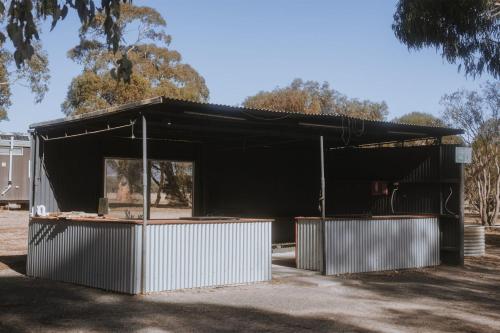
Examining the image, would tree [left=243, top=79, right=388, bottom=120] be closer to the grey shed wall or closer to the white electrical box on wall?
the grey shed wall

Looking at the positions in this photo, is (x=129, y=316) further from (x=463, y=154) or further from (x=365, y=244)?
(x=463, y=154)

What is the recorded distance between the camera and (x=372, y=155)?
15.2 m

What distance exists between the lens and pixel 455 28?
16.1 m

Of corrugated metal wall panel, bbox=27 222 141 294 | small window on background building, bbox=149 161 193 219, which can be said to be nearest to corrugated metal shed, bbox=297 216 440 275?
corrugated metal wall panel, bbox=27 222 141 294

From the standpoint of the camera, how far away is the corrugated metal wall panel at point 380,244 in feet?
37.5

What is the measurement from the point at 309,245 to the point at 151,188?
223 inches

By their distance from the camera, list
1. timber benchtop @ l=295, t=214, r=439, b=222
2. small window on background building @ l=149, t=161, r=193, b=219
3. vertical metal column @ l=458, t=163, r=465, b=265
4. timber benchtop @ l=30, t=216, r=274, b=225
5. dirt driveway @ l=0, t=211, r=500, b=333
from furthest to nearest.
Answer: small window on background building @ l=149, t=161, r=193, b=219 → vertical metal column @ l=458, t=163, r=465, b=265 → timber benchtop @ l=295, t=214, r=439, b=222 → timber benchtop @ l=30, t=216, r=274, b=225 → dirt driveway @ l=0, t=211, r=500, b=333

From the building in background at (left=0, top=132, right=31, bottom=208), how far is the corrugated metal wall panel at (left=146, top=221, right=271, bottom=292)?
17.3 m

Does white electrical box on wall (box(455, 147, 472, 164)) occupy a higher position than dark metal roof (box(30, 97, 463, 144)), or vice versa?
dark metal roof (box(30, 97, 463, 144))

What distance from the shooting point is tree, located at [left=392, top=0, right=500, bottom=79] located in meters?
15.5

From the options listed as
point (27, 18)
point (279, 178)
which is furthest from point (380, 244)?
point (27, 18)

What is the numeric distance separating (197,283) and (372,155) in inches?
279

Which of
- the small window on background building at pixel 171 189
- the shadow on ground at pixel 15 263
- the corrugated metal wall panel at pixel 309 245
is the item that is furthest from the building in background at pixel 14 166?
the corrugated metal wall panel at pixel 309 245

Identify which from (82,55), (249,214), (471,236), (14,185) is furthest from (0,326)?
(82,55)
